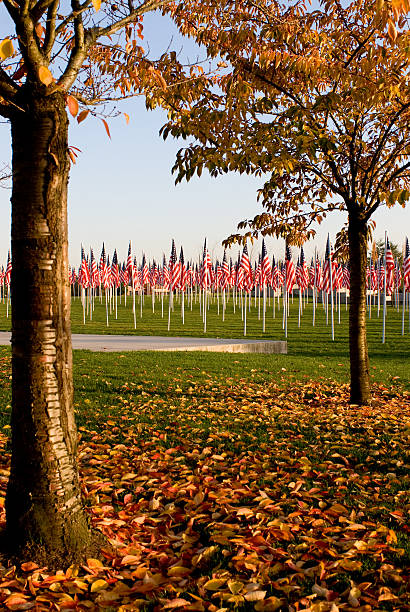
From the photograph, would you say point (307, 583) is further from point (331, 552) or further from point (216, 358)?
point (216, 358)

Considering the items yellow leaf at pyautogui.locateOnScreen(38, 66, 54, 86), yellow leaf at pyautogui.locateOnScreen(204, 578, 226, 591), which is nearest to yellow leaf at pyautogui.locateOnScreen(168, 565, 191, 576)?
yellow leaf at pyautogui.locateOnScreen(204, 578, 226, 591)

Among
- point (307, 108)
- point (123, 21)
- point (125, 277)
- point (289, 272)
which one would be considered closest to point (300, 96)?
point (307, 108)

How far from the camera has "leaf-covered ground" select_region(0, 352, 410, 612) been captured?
9.55ft

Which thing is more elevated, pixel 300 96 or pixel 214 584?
pixel 300 96

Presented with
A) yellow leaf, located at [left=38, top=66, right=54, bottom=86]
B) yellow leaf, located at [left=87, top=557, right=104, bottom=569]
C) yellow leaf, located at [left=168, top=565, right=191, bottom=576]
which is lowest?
yellow leaf, located at [left=168, top=565, right=191, bottom=576]

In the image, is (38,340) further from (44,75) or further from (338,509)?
(338,509)

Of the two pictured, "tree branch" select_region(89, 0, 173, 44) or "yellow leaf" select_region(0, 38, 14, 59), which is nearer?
"yellow leaf" select_region(0, 38, 14, 59)

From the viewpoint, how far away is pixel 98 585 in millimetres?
2951

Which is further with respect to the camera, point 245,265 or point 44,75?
point 245,265

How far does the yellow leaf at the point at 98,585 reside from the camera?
115 inches

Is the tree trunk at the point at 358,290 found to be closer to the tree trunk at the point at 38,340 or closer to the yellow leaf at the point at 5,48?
the tree trunk at the point at 38,340

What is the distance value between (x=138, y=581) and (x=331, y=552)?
1.29m

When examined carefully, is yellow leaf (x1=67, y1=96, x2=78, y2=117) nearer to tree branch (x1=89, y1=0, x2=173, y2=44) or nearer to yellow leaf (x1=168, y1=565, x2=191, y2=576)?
tree branch (x1=89, y1=0, x2=173, y2=44)

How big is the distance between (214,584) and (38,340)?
6.06ft
